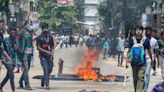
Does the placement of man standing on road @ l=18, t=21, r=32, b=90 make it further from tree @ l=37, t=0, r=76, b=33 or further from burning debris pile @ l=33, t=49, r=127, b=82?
tree @ l=37, t=0, r=76, b=33

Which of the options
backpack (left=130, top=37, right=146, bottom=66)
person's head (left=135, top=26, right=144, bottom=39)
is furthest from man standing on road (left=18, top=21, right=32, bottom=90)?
person's head (left=135, top=26, right=144, bottom=39)

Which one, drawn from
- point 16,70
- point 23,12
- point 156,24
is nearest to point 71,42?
point 23,12

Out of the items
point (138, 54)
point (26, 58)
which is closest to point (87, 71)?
point (26, 58)

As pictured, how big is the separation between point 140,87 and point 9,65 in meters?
3.06

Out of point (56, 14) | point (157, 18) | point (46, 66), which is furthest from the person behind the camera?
point (56, 14)

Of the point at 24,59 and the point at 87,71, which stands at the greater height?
the point at 24,59

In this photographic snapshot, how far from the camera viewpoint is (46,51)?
15.0 m

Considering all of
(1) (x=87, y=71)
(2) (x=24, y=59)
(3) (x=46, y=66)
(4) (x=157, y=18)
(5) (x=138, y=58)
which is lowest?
(4) (x=157, y=18)

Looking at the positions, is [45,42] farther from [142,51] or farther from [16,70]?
[16,70]

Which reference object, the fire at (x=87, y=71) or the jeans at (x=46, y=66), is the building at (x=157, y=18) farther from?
the jeans at (x=46, y=66)

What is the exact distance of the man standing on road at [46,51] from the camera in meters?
14.9

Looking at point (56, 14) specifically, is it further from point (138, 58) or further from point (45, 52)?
point (138, 58)

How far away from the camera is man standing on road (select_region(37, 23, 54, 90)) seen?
14.9m

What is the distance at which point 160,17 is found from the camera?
50469 mm
